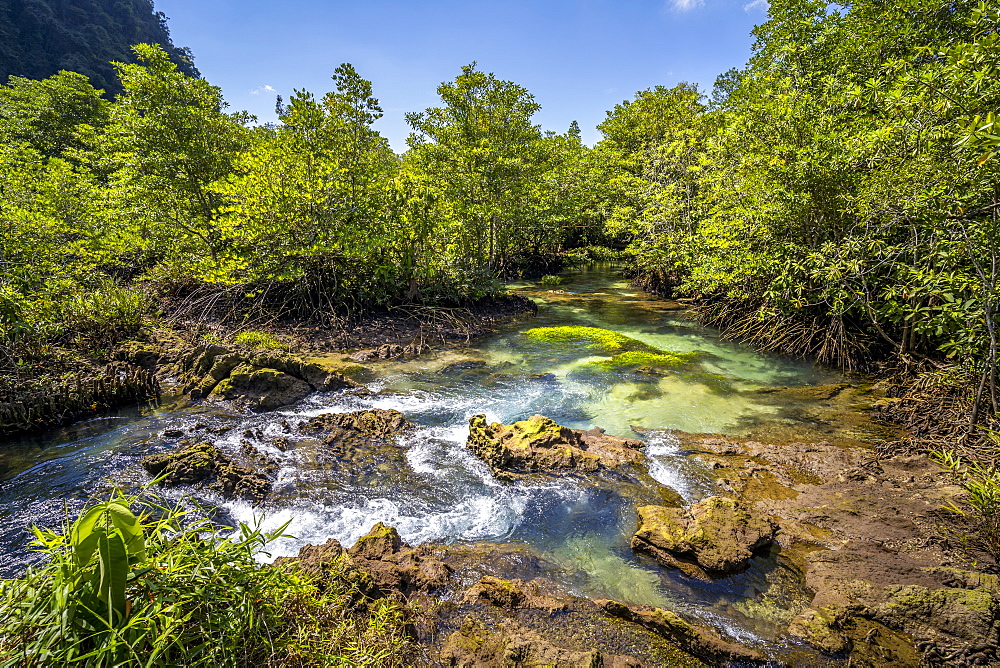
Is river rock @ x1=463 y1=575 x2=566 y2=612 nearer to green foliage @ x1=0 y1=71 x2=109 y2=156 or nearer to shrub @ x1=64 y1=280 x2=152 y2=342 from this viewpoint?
shrub @ x1=64 y1=280 x2=152 y2=342

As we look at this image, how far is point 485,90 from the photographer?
1730 centimetres

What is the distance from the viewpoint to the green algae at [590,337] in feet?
37.7

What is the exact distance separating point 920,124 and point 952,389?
4.06m

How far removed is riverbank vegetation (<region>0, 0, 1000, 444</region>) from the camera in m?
5.84

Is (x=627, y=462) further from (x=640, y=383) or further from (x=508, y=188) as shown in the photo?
(x=508, y=188)

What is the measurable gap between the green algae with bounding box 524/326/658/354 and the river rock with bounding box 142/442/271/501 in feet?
27.6

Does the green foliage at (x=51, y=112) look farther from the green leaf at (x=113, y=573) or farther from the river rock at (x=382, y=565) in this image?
the green leaf at (x=113, y=573)

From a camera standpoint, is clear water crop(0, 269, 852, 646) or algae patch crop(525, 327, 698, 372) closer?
clear water crop(0, 269, 852, 646)

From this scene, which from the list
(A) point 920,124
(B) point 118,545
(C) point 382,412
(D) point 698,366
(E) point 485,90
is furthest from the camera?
(E) point 485,90

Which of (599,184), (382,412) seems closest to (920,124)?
(382,412)

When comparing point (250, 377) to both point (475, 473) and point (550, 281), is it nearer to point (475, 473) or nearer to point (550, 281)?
point (475, 473)

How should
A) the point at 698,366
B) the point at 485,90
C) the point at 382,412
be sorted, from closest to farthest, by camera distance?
the point at 382,412
the point at 698,366
the point at 485,90

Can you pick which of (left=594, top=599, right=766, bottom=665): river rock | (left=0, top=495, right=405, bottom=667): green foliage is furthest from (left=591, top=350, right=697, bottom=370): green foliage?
(left=0, top=495, right=405, bottom=667): green foliage

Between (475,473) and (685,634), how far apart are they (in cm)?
308
